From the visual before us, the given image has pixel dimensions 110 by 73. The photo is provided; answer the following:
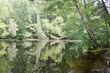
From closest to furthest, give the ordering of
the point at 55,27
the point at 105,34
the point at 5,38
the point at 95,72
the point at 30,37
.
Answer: the point at 95,72 → the point at 105,34 → the point at 5,38 → the point at 30,37 → the point at 55,27

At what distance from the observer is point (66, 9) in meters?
20.6

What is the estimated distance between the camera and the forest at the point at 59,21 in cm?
1911

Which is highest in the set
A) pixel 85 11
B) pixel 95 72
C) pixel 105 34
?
pixel 85 11

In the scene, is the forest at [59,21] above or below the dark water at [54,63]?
above

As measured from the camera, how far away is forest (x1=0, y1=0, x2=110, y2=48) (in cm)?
1911

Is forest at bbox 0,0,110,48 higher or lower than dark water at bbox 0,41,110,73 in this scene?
higher

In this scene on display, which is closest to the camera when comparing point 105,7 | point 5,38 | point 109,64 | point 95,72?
point 95,72

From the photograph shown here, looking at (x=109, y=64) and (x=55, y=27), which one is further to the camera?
(x=55, y=27)

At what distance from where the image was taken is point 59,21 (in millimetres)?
64938

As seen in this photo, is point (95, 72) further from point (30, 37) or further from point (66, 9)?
point (30, 37)

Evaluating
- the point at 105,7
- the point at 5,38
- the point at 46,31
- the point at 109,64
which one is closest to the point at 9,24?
the point at 5,38

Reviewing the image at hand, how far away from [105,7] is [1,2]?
3727cm

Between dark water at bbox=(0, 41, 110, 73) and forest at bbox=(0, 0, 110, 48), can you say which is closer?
dark water at bbox=(0, 41, 110, 73)

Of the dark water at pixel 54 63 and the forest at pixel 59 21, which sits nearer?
the dark water at pixel 54 63
